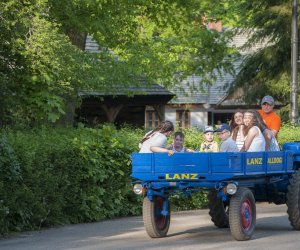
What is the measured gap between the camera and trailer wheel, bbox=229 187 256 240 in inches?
588

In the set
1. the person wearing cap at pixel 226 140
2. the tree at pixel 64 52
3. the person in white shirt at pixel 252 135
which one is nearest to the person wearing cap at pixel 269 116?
the person in white shirt at pixel 252 135

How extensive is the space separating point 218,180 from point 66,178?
3.90 m

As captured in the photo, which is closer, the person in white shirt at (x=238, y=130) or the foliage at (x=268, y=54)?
the person in white shirt at (x=238, y=130)

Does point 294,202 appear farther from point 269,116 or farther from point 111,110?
point 111,110

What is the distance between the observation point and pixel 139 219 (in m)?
19.5

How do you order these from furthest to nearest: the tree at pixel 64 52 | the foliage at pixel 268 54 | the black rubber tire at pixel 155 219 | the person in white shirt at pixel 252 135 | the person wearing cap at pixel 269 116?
1. the foliage at pixel 268 54
2. the tree at pixel 64 52
3. the person wearing cap at pixel 269 116
4. the person in white shirt at pixel 252 135
5. the black rubber tire at pixel 155 219

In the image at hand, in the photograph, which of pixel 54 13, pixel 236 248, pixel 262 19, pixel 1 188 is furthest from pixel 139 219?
pixel 262 19

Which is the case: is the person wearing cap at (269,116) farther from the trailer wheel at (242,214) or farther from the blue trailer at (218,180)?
the trailer wheel at (242,214)

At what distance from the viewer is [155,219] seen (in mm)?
15664

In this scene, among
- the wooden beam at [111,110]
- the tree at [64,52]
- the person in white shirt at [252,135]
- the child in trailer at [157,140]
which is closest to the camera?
the child in trailer at [157,140]

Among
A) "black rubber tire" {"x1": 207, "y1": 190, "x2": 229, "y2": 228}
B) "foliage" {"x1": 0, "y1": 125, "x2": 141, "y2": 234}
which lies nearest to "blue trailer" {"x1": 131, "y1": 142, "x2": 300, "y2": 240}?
"black rubber tire" {"x1": 207, "y1": 190, "x2": 229, "y2": 228}

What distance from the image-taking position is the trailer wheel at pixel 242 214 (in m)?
14.9

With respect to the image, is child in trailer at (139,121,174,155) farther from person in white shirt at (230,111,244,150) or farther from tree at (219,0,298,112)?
tree at (219,0,298,112)

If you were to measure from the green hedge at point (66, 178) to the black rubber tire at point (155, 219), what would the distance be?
2143 millimetres
